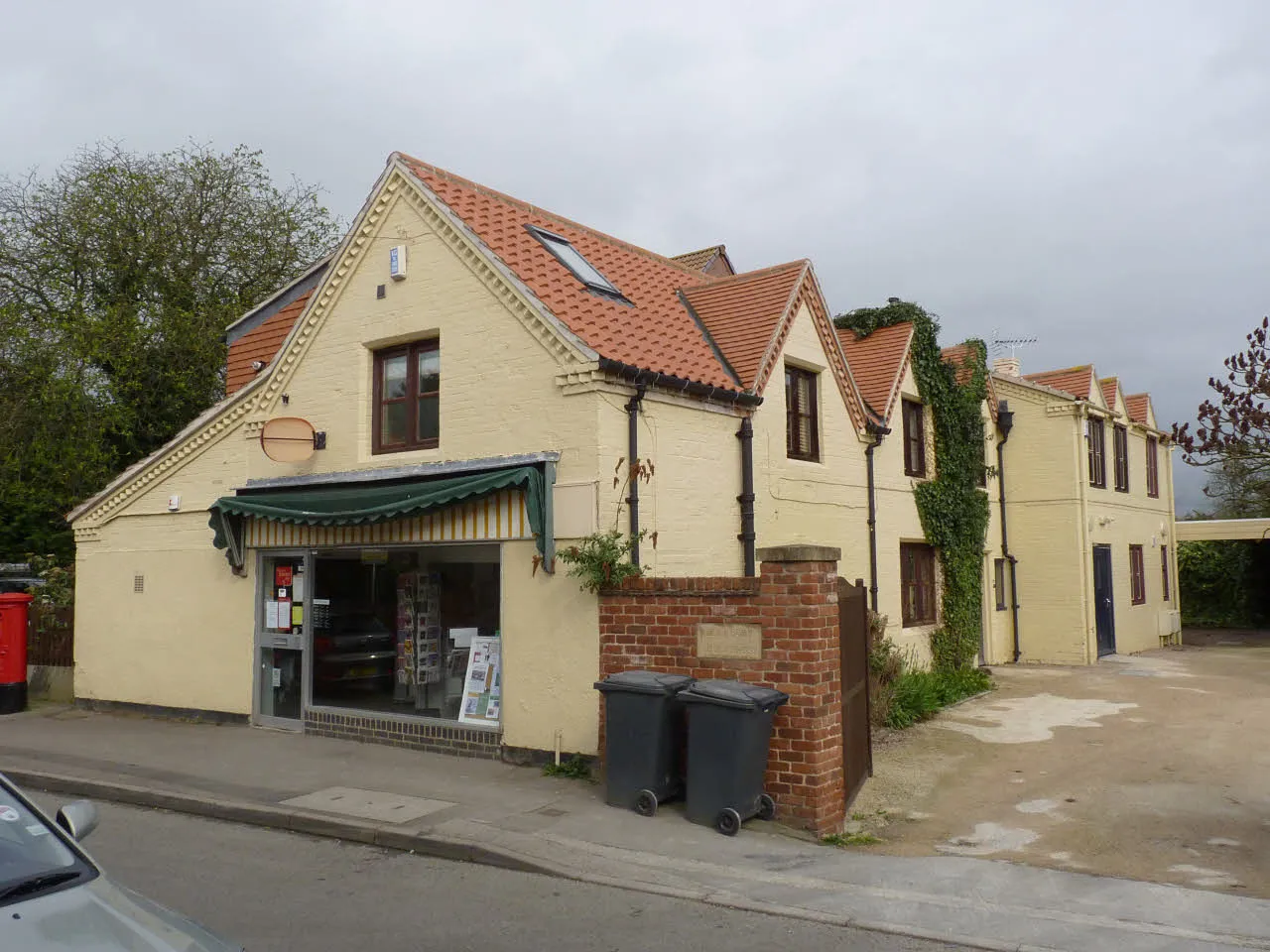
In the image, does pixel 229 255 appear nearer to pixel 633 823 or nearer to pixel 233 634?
pixel 233 634

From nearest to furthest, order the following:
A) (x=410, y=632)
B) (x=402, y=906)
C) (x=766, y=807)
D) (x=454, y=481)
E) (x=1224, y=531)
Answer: (x=402, y=906), (x=766, y=807), (x=454, y=481), (x=410, y=632), (x=1224, y=531)

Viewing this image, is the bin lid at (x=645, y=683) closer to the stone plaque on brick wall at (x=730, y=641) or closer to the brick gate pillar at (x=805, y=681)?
the stone plaque on brick wall at (x=730, y=641)

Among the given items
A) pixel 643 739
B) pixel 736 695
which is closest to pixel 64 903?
pixel 736 695

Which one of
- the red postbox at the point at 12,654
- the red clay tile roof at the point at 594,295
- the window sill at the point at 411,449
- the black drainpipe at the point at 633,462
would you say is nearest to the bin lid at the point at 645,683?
the black drainpipe at the point at 633,462

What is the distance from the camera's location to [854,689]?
9.31 m

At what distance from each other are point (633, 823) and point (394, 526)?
4.74 meters

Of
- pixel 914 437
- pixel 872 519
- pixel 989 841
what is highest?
pixel 914 437

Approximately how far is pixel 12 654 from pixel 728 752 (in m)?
11.2

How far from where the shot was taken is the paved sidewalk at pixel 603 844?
20.0 feet

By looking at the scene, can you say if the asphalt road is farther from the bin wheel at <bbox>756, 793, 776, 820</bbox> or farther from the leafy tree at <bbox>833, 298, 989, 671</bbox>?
the leafy tree at <bbox>833, 298, 989, 671</bbox>

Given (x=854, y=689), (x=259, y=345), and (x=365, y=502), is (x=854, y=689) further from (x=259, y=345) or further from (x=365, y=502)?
(x=259, y=345)

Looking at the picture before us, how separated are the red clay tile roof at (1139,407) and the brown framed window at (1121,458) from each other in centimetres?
180

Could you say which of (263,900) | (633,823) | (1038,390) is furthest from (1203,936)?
(1038,390)

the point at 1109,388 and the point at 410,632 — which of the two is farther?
the point at 1109,388
